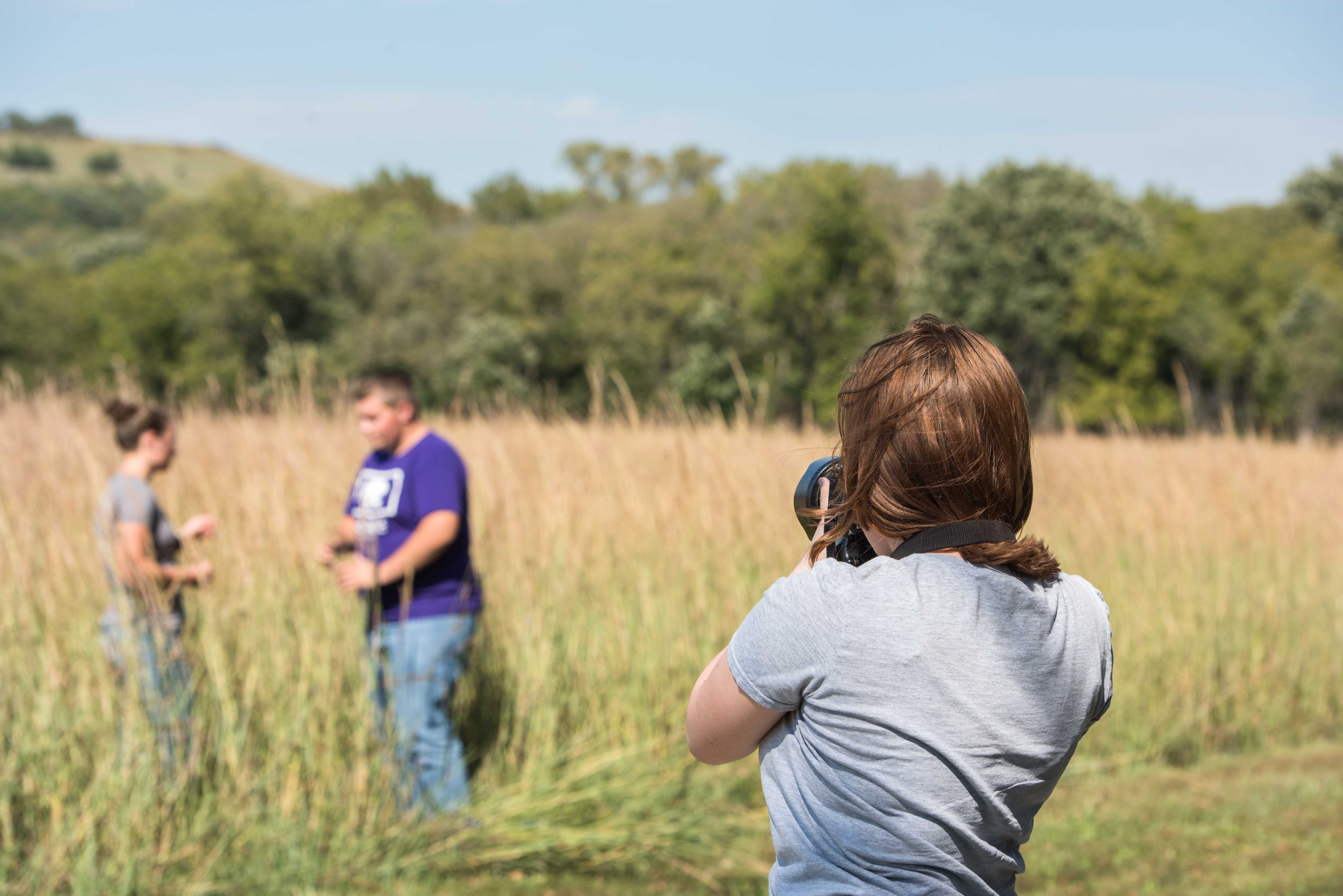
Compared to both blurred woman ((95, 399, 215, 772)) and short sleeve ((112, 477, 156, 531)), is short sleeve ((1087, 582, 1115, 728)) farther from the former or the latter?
short sleeve ((112, 477, 156, 531))

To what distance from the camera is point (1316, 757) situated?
5.04 metres

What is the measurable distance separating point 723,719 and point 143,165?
132974 mm

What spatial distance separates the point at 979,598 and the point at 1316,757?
5202 millimetres

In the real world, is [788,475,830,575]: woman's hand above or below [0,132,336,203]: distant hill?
below

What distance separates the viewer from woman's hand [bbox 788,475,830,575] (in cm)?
118

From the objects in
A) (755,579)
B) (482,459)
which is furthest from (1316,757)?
(482,459)

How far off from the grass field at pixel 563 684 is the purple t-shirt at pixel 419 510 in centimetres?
24

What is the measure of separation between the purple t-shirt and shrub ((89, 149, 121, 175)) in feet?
412

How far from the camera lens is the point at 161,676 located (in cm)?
319

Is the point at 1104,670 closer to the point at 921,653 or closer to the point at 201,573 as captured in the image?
the point at 921,653

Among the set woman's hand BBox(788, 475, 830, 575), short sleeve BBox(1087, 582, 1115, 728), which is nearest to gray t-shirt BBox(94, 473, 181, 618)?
woman's hand BBox(788, 475, 830, 575)

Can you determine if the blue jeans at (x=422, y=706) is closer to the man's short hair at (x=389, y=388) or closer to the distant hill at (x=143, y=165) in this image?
the man's short hair at (x=389, y=388)

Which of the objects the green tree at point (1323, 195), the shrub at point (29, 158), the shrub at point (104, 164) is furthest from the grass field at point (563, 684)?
the shrub at point (104, 164)

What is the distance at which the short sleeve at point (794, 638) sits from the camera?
107 centimetres
